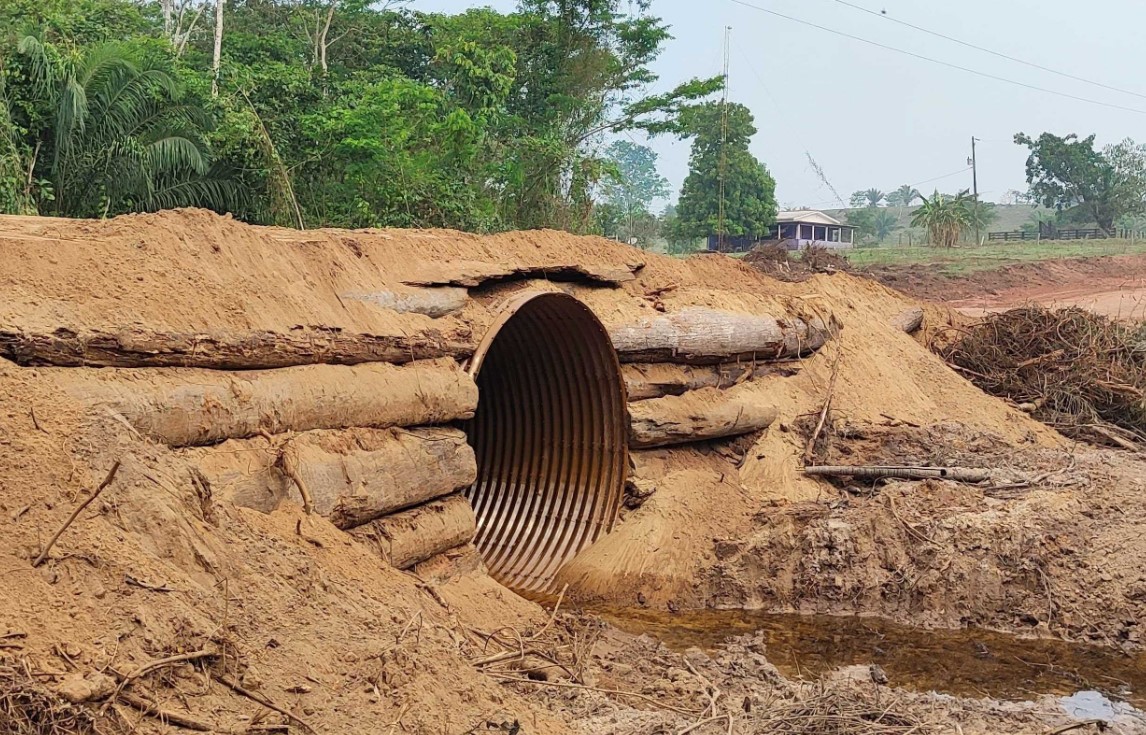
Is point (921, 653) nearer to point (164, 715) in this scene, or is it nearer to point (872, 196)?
point (164, 715)

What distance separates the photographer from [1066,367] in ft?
46.9

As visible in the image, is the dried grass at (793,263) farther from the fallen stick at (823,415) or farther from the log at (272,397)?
the log at (272,397)

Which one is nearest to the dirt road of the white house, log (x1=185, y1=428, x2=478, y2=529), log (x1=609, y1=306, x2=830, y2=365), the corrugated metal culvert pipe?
log (x1=609, y1=306, x2=830, y2=365)

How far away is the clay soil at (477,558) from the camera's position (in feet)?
15.0

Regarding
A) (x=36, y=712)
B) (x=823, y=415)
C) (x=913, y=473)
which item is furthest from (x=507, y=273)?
(x=36, y=712)

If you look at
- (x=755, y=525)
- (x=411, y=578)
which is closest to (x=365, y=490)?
(x=411, y=578)

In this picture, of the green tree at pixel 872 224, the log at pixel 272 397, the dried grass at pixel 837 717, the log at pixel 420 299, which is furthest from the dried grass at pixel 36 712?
the green tree at pixel 872 224

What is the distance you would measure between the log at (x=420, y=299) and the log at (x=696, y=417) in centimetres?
231

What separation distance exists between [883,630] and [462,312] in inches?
165

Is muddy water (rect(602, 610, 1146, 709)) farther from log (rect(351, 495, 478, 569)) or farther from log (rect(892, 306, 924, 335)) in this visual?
log (rect(892, 306, 924, 335))

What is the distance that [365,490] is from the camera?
7.43m

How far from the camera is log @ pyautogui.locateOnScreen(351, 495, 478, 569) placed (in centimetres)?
757

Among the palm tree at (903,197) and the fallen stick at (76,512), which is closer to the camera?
the fallen stick at (76,512)

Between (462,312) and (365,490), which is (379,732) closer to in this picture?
(365,490)
